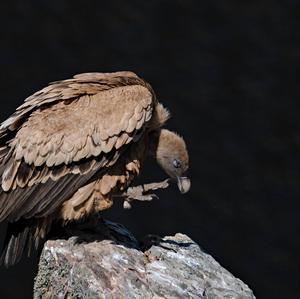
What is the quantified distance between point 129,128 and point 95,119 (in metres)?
0.29

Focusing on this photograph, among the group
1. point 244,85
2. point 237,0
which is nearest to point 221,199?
point 244,85

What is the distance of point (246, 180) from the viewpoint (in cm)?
→ 1441

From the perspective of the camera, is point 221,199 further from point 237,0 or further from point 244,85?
point 237,0

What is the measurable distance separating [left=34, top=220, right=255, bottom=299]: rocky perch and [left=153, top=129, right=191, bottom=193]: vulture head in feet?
2.77

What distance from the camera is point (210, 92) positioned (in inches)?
596

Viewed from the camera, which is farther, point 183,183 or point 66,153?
point 183,183

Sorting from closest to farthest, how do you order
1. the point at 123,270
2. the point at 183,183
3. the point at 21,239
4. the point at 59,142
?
1. the point at 123,270
2. the point at 59,142
3. the point at 21,239
4. the point at 183,183

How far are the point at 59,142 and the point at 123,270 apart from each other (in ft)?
3.78

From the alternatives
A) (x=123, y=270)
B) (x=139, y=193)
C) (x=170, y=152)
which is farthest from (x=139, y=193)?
(x=123, y=270)

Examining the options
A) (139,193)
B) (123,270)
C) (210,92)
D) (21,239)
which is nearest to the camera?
(123,270)

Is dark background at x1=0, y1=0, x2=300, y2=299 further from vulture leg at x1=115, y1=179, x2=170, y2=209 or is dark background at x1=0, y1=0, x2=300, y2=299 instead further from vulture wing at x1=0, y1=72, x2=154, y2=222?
vulture wing at x1=0, y1=72, x2=154, y2=222

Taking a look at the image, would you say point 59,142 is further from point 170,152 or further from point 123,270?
point 170,152

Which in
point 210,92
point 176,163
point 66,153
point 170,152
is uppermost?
point 66,153

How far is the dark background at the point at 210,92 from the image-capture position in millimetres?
13805
